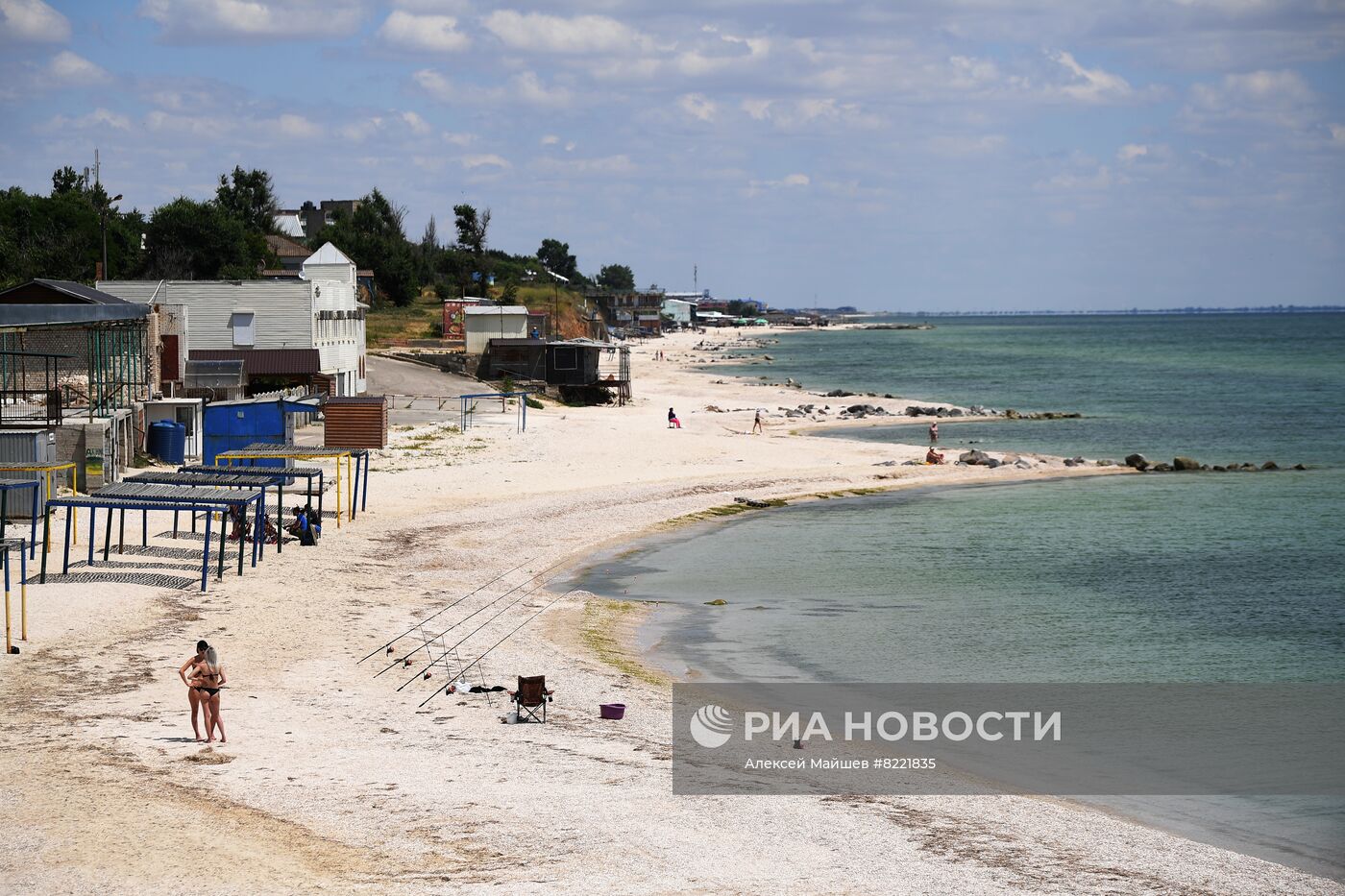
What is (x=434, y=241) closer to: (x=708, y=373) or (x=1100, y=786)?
(x=708, y=373)

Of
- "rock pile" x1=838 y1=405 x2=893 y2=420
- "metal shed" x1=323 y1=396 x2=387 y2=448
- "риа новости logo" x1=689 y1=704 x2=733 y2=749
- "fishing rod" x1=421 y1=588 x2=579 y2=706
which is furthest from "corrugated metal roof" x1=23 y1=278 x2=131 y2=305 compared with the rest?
"rock pile" x1=838 y1=405 x2=893 y2=420

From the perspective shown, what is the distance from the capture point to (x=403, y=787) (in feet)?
48.0

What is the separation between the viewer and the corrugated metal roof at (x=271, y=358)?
5341 cm

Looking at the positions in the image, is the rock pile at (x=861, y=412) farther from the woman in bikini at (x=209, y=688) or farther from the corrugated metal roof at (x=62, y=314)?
the woman in bikini at (x=209, y=688)

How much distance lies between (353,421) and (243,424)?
362 cm

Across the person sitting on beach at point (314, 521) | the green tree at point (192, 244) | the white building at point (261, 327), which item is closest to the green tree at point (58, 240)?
the green tree at point (192, 244)

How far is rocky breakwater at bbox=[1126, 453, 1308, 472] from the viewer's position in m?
52.8

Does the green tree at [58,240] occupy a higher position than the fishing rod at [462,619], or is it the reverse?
the green tree at [58,240]

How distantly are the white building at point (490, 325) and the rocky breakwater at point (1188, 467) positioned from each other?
3596 cm

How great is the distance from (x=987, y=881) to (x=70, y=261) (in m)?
84.9

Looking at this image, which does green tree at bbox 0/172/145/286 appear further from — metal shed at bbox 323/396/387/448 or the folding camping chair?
the folding camping chair

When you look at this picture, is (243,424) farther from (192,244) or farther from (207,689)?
(192,244)

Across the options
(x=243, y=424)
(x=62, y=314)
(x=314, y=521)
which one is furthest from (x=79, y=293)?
(x=314, y=521)

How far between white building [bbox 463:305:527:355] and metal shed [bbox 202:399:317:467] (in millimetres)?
31772
